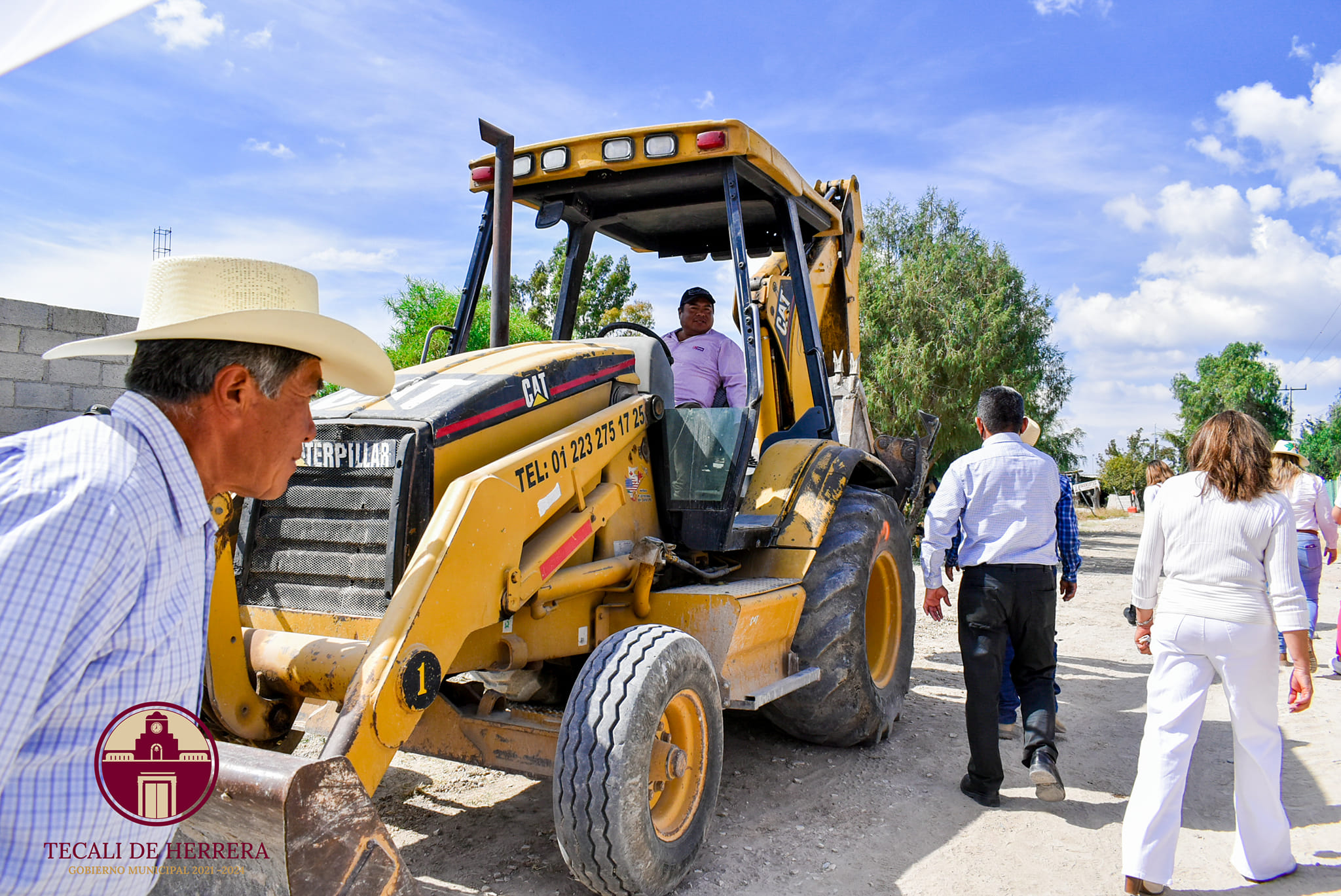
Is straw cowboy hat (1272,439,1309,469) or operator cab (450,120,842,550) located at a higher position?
operator cab (450,120,842,550)

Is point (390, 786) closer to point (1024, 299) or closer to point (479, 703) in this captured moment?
point (479, 703)

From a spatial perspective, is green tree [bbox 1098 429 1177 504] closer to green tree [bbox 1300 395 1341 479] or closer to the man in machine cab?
green tree [bbox 1300 395 1341 479]

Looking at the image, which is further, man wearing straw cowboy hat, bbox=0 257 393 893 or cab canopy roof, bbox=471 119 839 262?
cab canopy roof, bbox=471 119 839 262

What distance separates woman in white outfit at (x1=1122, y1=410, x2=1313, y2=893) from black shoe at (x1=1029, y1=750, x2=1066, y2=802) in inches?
30.6

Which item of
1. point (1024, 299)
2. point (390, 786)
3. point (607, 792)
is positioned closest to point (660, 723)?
point (607, 792)

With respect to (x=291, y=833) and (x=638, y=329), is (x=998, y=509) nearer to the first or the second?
(x=638, y=329)

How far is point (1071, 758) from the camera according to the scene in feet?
16.1

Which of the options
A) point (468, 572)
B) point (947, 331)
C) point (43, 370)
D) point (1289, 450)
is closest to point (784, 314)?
point (468, 572)

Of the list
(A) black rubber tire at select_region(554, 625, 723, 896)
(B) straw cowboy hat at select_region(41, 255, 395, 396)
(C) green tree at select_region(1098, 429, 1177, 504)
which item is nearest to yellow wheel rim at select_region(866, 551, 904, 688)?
(A) black rubber tire at select_region(554, 625, 723, 896)

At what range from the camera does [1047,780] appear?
4137 millimetres

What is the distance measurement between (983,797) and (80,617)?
13.1 ft

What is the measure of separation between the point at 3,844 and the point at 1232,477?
3.76m

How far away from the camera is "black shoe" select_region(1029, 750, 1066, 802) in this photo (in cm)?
414

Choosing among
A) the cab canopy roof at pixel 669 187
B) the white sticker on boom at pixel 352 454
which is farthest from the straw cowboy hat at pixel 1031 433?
the white sticker on boom at pixel 352 454
